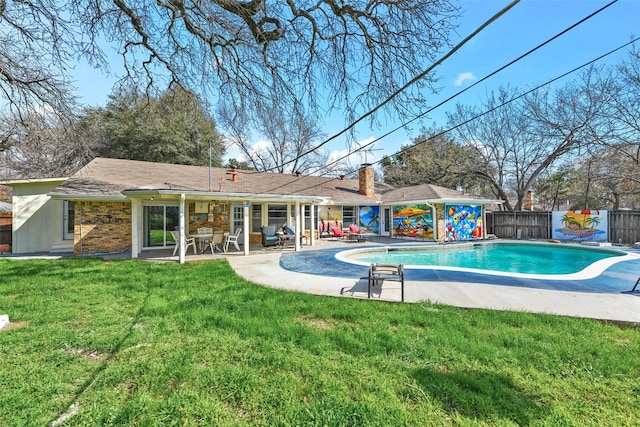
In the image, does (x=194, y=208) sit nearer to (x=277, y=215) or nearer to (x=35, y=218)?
(x=277, y=215)

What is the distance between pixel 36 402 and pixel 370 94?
6.93 m

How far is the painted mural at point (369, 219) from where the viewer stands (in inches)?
786

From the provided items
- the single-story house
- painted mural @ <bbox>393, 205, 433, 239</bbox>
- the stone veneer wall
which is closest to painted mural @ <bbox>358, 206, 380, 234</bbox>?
the single-story house

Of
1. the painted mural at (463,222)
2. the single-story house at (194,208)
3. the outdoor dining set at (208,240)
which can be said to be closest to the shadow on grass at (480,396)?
the single-story house at (194,208)

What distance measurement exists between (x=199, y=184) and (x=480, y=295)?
13583mm

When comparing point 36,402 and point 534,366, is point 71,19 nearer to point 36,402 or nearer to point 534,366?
point 36,402

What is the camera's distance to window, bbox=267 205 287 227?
15570 millimetres

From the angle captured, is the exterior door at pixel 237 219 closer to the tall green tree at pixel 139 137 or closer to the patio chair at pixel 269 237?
the patio chair at pixel 269 237

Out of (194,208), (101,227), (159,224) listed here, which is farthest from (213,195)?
(101,227)

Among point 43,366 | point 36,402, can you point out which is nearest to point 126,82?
point 43,366

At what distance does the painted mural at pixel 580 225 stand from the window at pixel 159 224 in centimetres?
2220

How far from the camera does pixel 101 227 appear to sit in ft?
39.3

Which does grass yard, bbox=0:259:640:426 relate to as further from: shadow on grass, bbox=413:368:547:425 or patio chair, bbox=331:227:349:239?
patio chair, bbox=331:227:349:239

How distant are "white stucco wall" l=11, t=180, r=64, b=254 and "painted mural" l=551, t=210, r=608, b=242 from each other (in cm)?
2681
